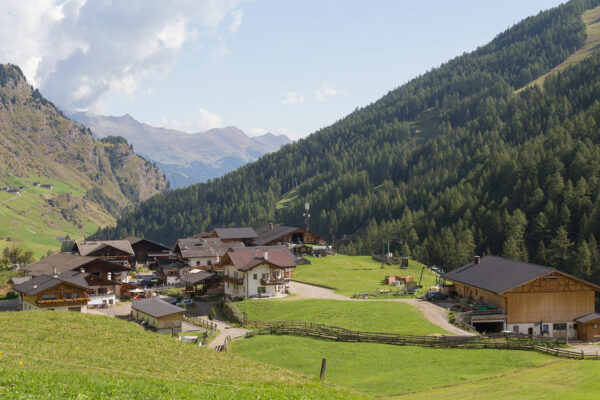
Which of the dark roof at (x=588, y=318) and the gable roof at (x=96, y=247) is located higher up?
the gable roof at (x=96, y=247)

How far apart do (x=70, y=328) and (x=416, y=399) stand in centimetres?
3399

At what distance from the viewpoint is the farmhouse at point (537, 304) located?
67062 mm

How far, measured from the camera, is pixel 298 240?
138000 millimetres

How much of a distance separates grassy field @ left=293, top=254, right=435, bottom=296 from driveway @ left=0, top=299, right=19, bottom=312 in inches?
1889

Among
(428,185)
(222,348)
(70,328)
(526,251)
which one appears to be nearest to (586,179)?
(526,251)

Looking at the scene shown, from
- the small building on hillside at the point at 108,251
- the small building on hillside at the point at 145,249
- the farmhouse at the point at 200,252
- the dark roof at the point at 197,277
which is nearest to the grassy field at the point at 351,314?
the dark roof at the point at 197,277

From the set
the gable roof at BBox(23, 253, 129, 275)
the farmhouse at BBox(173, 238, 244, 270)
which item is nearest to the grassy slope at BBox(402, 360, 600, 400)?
the gable roof at BBox(23, 253, 129, 275)

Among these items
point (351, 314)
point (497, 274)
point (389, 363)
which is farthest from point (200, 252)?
point (389, 363)

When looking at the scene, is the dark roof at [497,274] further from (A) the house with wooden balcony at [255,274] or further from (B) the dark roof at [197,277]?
(B) the dark roof at [197,277]

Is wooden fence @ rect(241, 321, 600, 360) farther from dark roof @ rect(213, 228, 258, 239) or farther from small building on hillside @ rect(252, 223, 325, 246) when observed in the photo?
dark roof @ rect(213, 228, 258, 239)

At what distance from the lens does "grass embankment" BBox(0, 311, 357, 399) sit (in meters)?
24.5

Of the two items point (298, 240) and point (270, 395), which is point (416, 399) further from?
point (298, 240)

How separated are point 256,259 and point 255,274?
3313 millimetres

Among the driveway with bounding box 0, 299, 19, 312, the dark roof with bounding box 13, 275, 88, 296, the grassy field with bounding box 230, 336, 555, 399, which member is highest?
the dark roof with bounding box 13, 275, 88, 296
